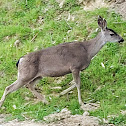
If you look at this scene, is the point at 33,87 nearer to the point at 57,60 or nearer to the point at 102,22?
the point at 57,60

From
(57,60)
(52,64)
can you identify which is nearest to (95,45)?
(57,60)

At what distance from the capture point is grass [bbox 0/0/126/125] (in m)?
10.6

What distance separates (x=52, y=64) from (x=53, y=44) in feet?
7.74

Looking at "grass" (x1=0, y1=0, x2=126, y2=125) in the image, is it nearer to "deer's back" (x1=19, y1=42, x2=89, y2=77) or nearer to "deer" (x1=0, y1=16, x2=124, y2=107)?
"deer" (x1=0, y1=16, x2=124, y2=107)

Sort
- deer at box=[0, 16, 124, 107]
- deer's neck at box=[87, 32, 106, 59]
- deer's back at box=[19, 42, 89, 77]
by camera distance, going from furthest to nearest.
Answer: deer's neck at box=[87, 32, 106, 59] → deer's back at box=[19, 42, 89, 77] → deer at box=[0, 16, 124, 107]

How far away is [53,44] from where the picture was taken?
1335 centimetres

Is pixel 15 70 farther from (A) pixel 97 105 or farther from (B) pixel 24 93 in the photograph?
(A) pixel 97 105

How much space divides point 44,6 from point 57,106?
18.0ft

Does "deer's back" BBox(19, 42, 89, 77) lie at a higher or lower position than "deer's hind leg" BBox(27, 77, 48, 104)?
higher

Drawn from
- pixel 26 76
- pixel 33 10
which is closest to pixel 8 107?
pixel 26 76

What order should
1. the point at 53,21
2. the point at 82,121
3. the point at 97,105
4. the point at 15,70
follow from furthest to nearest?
the point at 53,21 < the point at 15,70 < the point at 97,105 < the point at 82,121

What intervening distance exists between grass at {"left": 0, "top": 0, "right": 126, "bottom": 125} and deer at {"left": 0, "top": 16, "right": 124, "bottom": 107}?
44 centimetres

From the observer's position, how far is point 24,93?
11633 mm

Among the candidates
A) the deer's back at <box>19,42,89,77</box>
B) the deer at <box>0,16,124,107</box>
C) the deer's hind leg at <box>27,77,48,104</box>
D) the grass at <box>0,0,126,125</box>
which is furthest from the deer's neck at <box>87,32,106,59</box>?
the deer's hind leg at <box>27,77,48,104</box>
